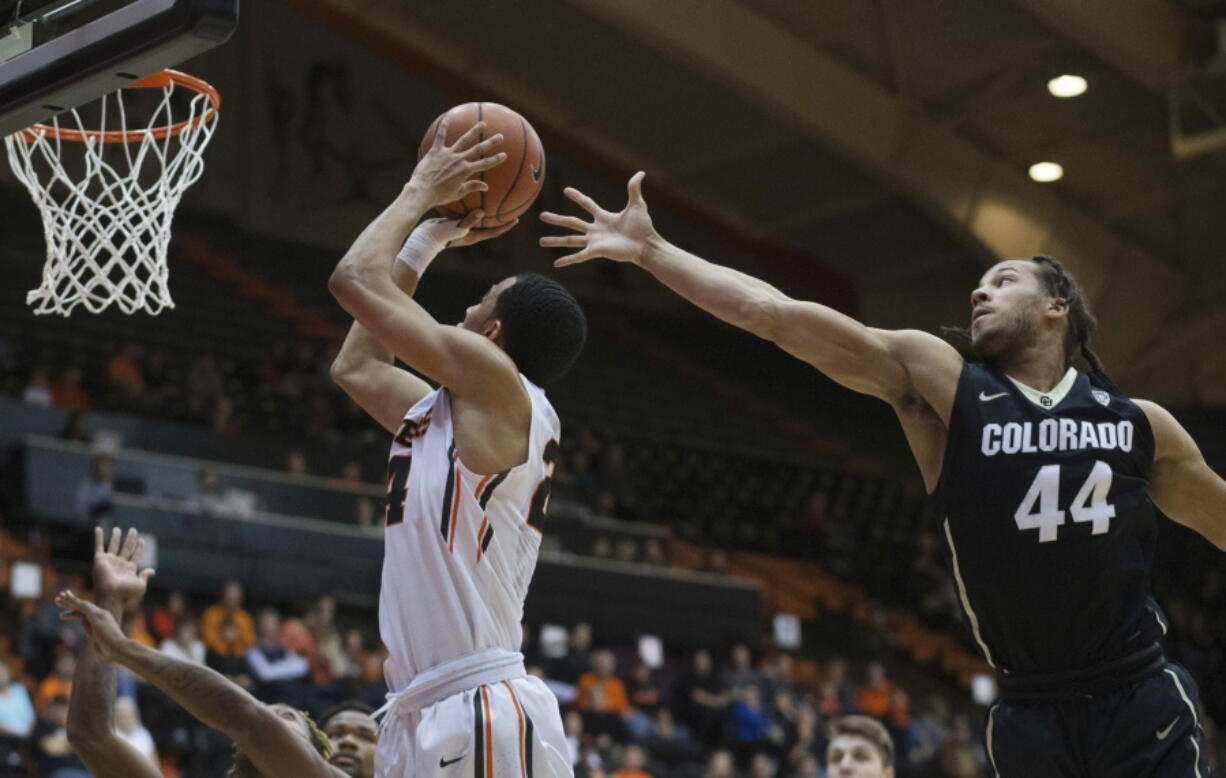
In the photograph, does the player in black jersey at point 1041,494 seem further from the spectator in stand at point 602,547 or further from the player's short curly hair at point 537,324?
the spectator in stand at point 602,547

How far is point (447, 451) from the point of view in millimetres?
3945

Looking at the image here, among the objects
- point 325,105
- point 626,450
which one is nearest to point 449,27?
point 325,105

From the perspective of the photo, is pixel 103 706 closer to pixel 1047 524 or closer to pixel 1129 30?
pixel 1047 524

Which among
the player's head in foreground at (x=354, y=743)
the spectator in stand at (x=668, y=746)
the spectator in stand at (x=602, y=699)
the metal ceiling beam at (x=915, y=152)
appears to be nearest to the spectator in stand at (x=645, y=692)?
the spectator in stand at (x=602, y=699)

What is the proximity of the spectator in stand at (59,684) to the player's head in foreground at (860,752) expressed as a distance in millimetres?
6043

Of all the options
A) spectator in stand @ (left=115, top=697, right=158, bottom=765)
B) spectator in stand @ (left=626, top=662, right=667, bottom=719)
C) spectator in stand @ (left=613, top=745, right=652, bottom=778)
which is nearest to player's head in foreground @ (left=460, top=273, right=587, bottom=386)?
spectator in stand @ (left=115, top=697, right=158, bottom=765)

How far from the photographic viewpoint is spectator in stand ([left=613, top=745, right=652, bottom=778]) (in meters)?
11.8

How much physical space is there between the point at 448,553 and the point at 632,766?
330 inches

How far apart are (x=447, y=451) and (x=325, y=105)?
751 inches

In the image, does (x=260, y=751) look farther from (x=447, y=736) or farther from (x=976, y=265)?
(x=976, y=265)

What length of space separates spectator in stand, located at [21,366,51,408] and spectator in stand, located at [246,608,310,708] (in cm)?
374

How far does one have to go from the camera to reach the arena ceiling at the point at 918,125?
16828mm

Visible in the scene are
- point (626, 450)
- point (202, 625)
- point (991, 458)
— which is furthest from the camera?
point (626, 450)

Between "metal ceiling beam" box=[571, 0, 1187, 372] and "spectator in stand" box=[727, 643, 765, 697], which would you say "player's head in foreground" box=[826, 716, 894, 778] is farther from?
"metal ceiling beam" box=[571, 0, 1187, 372]
